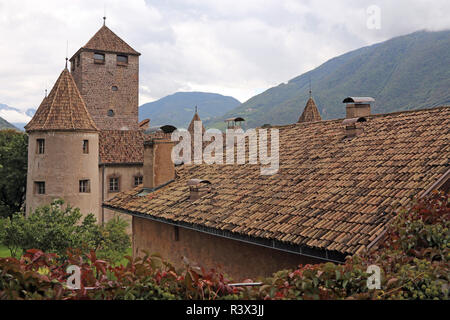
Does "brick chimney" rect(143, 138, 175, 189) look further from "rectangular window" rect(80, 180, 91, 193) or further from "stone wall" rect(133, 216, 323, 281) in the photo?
"rectangular window" rect(80, 180, 91, 193)

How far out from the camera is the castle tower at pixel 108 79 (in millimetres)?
46094

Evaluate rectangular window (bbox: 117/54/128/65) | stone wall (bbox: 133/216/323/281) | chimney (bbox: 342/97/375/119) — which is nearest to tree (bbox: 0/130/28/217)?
rectangular window (bbox: 117/54/128/65)

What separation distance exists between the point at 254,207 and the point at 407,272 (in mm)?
6337

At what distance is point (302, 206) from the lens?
913 cm

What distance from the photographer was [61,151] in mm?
28812

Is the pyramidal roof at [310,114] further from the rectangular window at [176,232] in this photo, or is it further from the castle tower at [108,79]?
the castle tower at [108,79]

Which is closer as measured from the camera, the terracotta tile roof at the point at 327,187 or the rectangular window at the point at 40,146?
the terracotta tile roof at the point at 327,187

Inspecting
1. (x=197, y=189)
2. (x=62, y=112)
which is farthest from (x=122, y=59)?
(x=197, y=189)

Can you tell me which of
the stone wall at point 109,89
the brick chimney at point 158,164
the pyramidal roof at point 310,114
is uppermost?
the stone wall at point 109,89

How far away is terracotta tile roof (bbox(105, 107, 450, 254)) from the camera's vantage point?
779 cm

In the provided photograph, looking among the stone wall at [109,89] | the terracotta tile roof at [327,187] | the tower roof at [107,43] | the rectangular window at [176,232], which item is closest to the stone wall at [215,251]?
the rectangular window at [176,232]

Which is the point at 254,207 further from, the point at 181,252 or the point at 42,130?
the point at 42,130

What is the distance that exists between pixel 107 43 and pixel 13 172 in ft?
55.3

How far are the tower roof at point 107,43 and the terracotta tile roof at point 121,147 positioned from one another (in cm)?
1475
